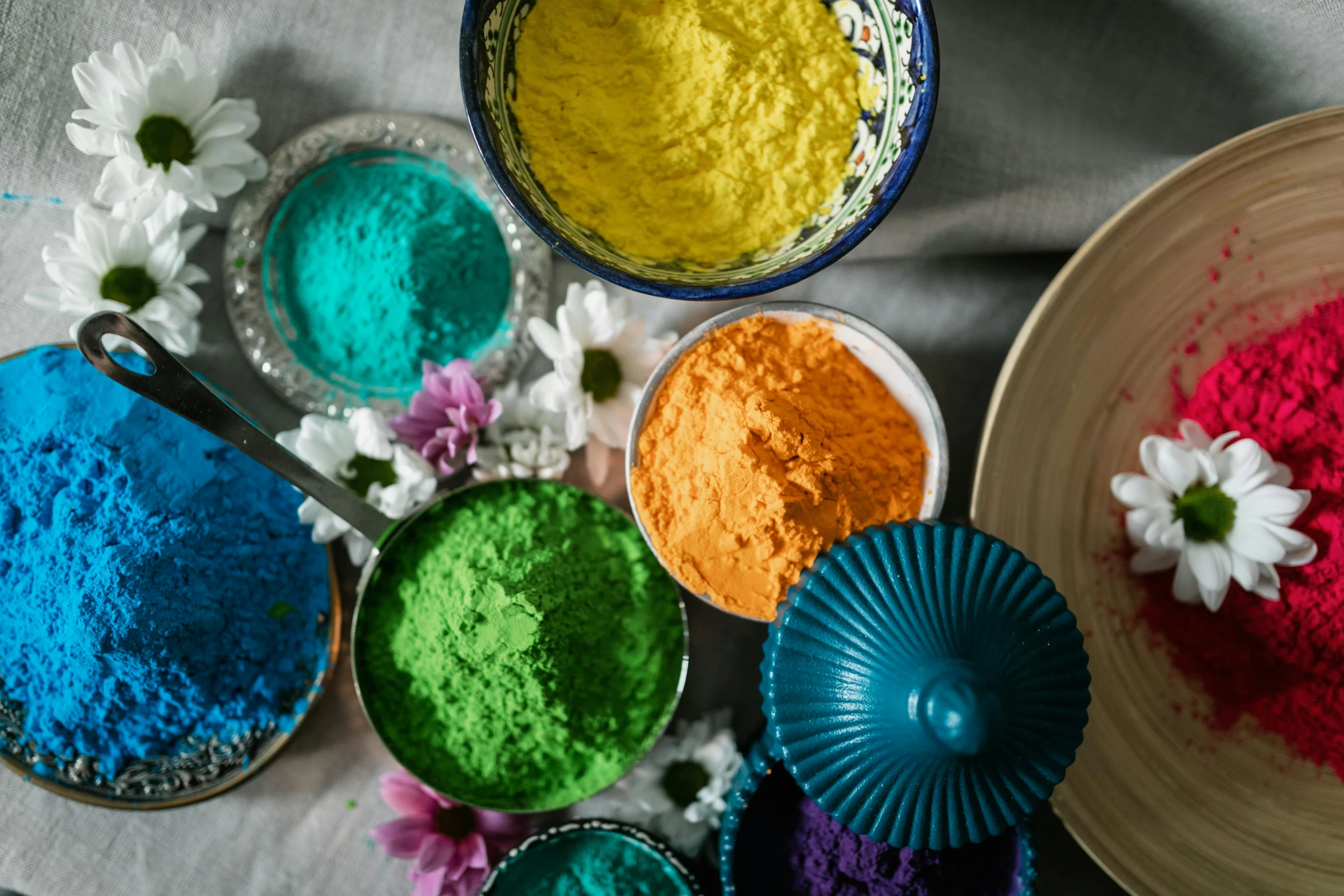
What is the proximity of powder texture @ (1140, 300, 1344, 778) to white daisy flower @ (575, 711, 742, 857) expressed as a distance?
365 millimetres

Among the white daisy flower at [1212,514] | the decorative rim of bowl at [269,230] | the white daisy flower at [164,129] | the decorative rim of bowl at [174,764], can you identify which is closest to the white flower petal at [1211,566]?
the white daisy flower at [1212,514]

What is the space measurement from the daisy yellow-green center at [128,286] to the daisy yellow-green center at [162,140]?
0.09 m

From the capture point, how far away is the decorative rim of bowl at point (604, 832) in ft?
2.19

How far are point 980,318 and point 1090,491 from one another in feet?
0.60

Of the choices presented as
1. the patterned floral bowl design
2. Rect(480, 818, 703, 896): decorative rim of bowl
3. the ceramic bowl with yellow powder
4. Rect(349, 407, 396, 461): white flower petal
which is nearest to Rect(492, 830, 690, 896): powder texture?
Rect(480, 818, 703, 896): decorative rim of bowl

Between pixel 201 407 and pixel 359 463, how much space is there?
5.0 inches

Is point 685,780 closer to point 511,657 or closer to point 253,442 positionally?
point 511,657

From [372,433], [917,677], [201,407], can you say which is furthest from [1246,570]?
Result: [201,407]

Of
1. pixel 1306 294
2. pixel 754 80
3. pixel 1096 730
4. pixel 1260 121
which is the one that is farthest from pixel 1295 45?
pixel 1096 730

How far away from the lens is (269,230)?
2.43ft

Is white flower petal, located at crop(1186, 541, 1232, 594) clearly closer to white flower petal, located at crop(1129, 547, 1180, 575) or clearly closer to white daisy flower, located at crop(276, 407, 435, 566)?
white flower petal, located at crop(1129, 547, 1180, 575)

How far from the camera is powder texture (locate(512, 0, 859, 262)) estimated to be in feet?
1.98

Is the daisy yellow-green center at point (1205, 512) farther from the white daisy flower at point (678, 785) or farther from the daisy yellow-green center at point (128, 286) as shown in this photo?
the daisy yellow-green center at point (128, 286)

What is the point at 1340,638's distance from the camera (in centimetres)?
63
